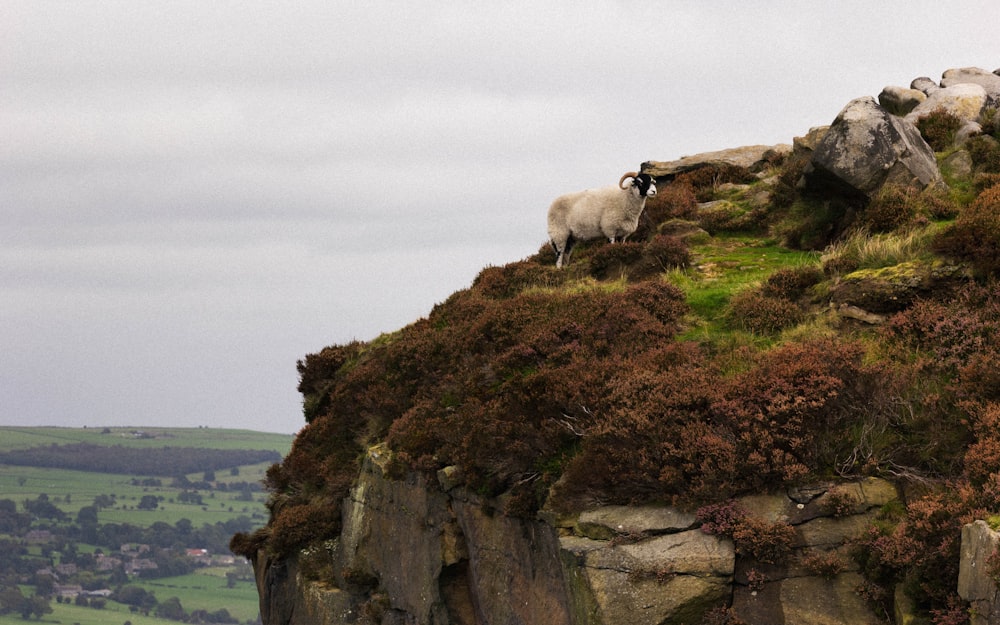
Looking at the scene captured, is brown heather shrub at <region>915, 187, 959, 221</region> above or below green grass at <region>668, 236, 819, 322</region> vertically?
above

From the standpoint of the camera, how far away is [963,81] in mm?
32844

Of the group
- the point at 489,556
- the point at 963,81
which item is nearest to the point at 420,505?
the point at 489,556

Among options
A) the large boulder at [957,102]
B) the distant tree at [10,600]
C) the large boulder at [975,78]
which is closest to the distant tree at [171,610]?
the distant tree at [10,600]

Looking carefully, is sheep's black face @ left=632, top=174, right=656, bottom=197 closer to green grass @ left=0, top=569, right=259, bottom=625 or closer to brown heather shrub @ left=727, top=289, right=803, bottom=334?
brown heather shrub @ left=727, top=289, right=803, bottom=334

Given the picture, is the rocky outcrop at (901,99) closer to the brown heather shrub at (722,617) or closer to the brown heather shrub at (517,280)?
the brown heather shrub at (517,280)

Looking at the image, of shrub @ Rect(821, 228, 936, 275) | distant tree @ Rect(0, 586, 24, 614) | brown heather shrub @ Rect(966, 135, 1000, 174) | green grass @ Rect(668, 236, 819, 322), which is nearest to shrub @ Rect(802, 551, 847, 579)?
green grass @ Rect(668, 236, 819, 322)

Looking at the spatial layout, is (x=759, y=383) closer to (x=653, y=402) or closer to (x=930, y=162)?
(x=653, y=402)

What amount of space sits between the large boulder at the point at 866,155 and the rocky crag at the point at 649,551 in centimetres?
3

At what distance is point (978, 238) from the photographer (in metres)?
16.2

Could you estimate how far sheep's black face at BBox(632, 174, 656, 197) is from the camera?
24828 mm

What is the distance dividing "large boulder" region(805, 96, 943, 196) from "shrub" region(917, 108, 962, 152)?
4689 millimetres

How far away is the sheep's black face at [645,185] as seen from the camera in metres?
24.8

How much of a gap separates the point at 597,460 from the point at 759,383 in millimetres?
2434

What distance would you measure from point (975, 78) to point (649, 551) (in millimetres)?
26409
